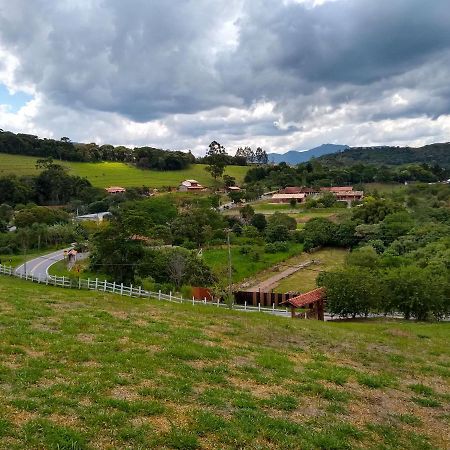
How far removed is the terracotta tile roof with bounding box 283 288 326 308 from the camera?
33.6 m

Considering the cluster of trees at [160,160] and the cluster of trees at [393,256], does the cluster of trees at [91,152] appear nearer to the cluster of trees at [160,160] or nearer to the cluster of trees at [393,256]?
the cluster of trees at [160,160]

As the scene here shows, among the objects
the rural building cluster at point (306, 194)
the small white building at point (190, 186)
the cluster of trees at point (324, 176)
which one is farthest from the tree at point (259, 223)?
the cluster of trees at point (324, 176)

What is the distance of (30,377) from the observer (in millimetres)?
10625

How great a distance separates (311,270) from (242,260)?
29.8ft

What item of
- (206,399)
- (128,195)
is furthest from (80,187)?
(206,399)

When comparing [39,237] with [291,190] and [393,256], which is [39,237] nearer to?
[393,256]

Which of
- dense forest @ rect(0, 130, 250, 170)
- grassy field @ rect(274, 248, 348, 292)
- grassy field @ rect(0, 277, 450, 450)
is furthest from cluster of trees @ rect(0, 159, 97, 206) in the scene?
grassy field @ rect(0, 277, 450, 450)

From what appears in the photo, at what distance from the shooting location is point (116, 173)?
140m

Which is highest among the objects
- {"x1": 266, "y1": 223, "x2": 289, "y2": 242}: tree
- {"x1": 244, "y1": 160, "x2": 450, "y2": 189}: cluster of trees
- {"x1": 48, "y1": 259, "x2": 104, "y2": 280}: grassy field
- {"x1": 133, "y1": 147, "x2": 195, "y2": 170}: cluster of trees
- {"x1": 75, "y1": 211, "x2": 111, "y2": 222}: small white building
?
{"x1": 133, "y1": 147, "x2": 195, "y2": 170}: cluster of trees

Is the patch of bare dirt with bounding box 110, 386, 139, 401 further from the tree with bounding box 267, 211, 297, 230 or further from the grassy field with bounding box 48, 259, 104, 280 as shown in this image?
the tree with bounding box 267, 211, 297, 230

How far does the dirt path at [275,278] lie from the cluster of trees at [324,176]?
70.6 m

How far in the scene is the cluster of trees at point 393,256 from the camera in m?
36.5

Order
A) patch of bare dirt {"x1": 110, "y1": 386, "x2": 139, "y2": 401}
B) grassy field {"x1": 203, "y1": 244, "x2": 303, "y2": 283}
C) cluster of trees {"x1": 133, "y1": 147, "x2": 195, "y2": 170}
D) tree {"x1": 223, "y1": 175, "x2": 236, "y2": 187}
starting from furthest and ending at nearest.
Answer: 1. cluster of trees {"x1": 133, "y1": 147, "x2": 195, "y2": 170}
2. tree {"x1": 223, "y1": 175, "x2": 236, "y2": 187}
3. grassy field {"x1": 203, "y1": 244, "x2": 303, "y2": 283}
4. patch of bare dirt {"x1": 110, "y1": 386, "x2": 139, "y2": 401}

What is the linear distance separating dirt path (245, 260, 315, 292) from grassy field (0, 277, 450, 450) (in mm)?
32889
